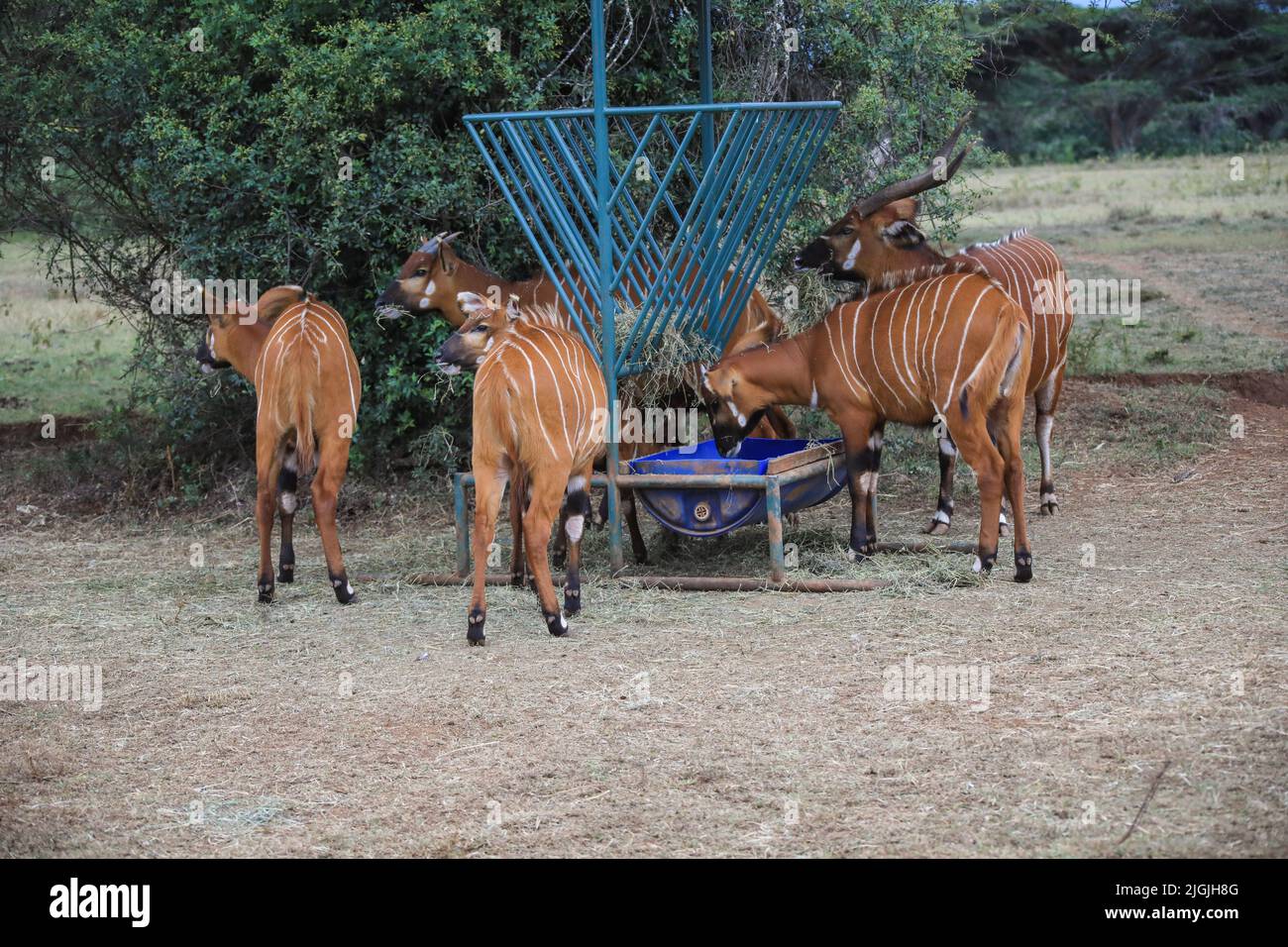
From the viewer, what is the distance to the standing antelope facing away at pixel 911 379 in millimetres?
7082

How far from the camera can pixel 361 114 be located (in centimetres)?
899

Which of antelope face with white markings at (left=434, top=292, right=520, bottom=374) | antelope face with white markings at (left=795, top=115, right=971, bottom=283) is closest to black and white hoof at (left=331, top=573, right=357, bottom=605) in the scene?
antelope face with white markings at (left=434, top=292, right=520, bottom=374)

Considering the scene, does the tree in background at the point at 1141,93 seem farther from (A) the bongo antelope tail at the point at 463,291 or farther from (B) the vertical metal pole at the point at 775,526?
(B) the vertical metal pole at the point at 775,526

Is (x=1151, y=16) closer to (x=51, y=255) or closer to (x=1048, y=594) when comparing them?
(x=1048, y=594)

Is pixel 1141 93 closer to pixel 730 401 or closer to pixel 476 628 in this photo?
pixel 730 401

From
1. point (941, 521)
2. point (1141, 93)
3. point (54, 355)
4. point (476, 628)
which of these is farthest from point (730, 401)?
point (1141, 93)

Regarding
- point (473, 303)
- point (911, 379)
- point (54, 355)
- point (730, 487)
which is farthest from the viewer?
point (54, 355)

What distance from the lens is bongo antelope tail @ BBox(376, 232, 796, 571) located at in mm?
8109

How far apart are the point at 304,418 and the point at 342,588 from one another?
2.78ft

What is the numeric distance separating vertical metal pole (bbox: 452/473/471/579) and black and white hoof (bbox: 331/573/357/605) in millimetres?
594

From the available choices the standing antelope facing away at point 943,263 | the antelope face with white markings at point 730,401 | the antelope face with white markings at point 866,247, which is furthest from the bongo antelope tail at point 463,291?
the standing antelope facing away at point 943,263

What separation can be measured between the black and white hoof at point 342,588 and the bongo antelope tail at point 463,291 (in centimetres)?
113

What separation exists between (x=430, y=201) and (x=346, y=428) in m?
2.18

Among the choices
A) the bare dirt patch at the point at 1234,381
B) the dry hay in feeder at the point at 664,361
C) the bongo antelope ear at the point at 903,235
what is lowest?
the bare dirt patch at the point at 1234,381
